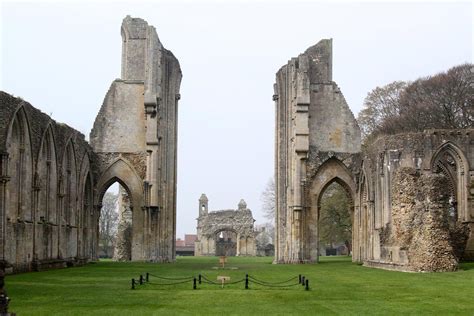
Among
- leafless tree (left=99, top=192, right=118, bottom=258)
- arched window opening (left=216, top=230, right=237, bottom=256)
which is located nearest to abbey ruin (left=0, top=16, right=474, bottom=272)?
leafless tree (left=99, top=192, right=118, bottom=258)

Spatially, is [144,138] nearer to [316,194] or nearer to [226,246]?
[316,194]

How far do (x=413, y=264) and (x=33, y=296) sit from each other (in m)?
15.2

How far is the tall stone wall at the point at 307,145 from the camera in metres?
39.3

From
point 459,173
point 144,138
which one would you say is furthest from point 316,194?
point 144,138

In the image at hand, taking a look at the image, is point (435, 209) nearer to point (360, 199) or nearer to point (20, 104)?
point (360, 199)

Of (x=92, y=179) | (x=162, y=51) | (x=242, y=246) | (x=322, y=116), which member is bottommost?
(x=242, y=246)

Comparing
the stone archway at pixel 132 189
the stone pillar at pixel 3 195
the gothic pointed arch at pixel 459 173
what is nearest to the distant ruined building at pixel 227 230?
the stone archway at pixel 132 189

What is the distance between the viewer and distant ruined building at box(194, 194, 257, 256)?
72938 millimetres

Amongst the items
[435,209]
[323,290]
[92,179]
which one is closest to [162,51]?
[92,179]

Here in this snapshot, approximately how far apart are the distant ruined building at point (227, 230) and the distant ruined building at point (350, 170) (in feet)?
103

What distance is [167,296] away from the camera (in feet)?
56.3

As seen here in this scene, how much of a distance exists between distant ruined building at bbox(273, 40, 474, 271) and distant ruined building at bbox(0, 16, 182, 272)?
6167mm

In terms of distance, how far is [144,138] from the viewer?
1596 inches

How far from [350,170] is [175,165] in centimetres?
953
